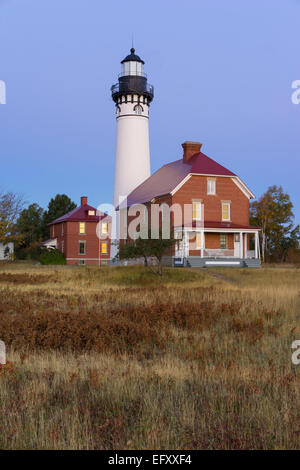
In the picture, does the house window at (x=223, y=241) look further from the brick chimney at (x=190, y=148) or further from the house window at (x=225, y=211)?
the brick chimney at (x=190, y=148)

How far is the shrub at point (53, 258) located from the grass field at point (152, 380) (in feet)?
134

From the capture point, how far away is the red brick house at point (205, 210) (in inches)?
1524

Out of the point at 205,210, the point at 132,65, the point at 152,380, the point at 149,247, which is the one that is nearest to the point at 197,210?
the point at 205,210

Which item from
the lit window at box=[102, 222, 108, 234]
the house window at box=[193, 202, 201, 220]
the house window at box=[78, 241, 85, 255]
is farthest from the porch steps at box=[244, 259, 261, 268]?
the lit window at box=[102, 222, 108, 234]

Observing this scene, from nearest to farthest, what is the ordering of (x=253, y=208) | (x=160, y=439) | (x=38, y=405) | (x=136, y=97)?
1. (x=160, y=439)
2. (x=38, y=405)
3. (x=136, y=97)
4. (x=253, y=208)

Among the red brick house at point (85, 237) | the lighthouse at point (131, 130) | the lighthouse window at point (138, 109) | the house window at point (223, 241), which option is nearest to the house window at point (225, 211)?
the house window at point (223, 241)

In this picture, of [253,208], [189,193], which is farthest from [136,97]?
[253,208]

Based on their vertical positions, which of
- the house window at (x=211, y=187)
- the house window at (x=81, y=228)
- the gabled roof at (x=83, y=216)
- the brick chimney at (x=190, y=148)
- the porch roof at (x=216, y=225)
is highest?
the brick chimney at (x=190, y=148)

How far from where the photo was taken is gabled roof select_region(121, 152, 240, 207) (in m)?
40.6

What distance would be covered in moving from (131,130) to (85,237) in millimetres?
15718

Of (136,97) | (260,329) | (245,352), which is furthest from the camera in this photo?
(136,97)

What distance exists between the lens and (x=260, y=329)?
10.7 meters

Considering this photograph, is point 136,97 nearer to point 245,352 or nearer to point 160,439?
point 245,352
